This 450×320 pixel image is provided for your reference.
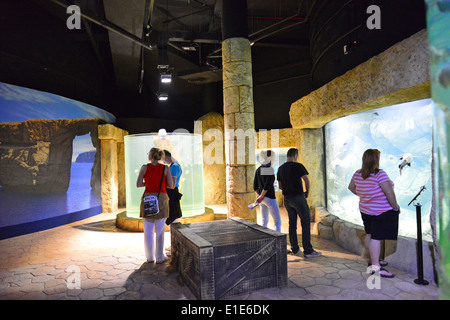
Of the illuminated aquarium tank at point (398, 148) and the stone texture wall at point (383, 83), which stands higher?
the stone texture wall at point (383, 83)

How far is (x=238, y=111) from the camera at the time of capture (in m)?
5.95

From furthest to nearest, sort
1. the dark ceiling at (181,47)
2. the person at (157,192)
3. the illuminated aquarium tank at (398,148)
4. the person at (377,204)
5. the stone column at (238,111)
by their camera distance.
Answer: the stone column at (238,111) → the dark ceiling at (181,47) → the person at (157,192) → the illuminated aquarium tank at (398,148) → the person at (377,204)

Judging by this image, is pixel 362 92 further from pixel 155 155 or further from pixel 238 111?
pixel 155 155

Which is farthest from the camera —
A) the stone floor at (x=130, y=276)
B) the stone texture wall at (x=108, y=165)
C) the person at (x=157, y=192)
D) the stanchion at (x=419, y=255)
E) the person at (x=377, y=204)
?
the stone texture wall at (x=108, y=165)

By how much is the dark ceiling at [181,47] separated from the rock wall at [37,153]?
40.5 inches

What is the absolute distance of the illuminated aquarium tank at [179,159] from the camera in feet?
25.3

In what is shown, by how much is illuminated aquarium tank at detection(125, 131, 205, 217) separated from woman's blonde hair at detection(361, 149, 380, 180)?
5045 millimetres

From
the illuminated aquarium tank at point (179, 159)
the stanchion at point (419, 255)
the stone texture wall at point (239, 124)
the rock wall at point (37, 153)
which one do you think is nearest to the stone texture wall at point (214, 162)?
the illuminated aquarium tank at point (179, 159)

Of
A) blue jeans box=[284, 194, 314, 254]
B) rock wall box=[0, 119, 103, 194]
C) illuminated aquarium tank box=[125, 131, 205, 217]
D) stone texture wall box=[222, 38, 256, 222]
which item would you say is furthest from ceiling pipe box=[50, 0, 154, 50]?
blue jeans box=[284, 194, 314, 254]

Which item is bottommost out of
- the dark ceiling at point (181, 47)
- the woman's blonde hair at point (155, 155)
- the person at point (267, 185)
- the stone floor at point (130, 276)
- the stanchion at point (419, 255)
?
the stone floor at point (130, 276)

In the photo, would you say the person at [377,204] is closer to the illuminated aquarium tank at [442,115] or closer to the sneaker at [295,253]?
the sneaker at [295,253]

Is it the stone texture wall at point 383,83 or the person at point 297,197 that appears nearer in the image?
the stone texture wall at point 383,83

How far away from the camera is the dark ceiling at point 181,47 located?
5.27m
